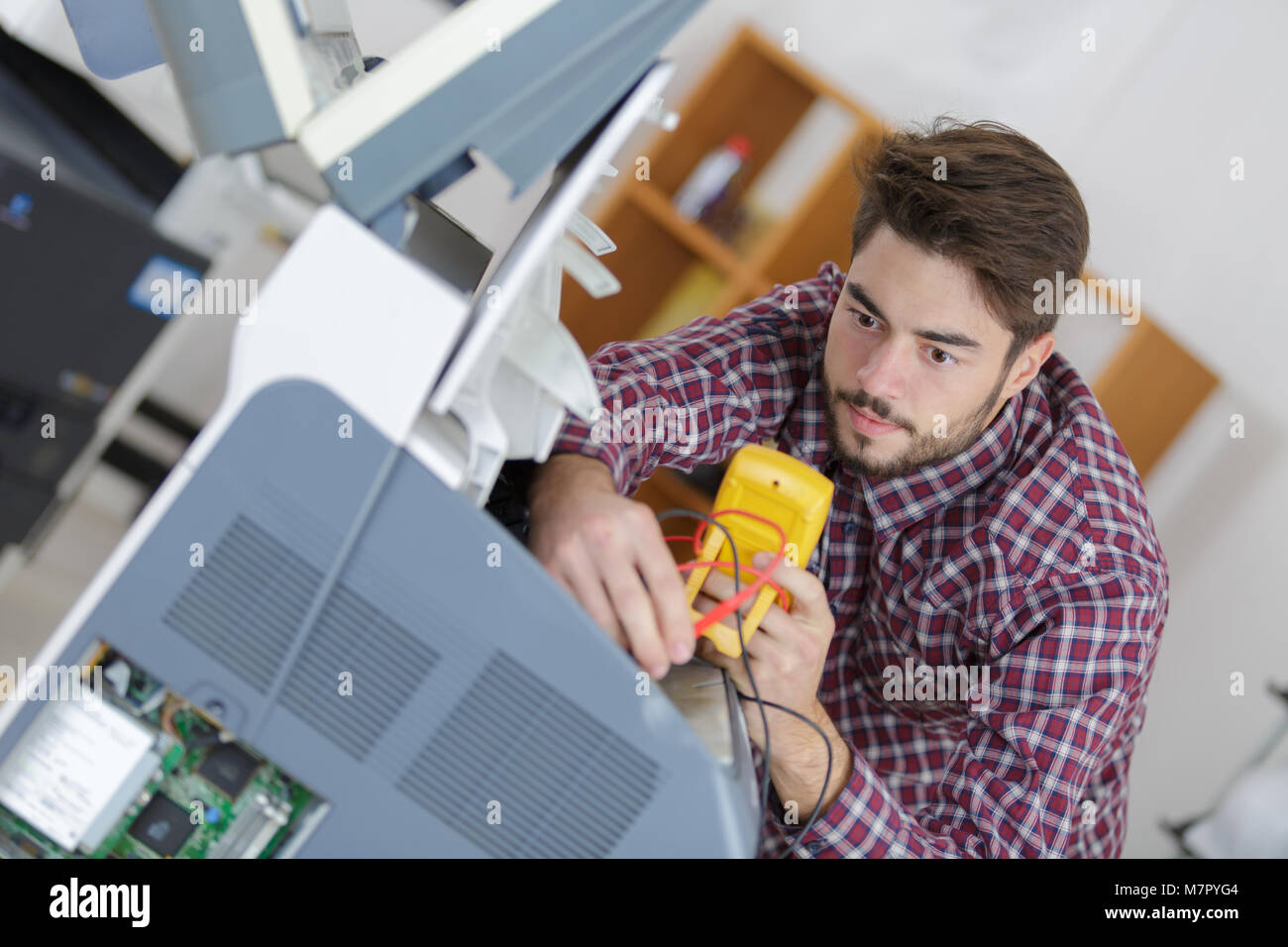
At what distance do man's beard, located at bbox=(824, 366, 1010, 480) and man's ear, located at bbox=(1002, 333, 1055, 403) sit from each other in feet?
0.10

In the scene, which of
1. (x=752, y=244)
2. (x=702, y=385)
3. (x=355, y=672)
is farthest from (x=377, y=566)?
(x=752, y=244)

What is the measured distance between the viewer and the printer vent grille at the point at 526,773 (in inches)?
26.4

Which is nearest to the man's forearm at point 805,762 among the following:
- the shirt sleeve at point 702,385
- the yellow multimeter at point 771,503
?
the yellow multimeter at point 771,503

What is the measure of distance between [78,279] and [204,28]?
0.72 metres

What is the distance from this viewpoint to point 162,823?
718 millimetres

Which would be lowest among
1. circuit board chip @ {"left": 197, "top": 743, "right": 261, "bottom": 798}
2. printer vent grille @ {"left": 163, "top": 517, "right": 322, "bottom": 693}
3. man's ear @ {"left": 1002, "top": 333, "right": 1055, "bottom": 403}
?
circuit board chip @ {"left": 197, "top": 743, "right": 261, "bottom": 798}

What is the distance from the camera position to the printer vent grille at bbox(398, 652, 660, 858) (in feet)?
2.20

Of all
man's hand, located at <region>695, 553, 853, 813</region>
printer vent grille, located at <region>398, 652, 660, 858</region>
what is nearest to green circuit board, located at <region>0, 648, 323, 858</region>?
printer vent grille, located at <region>398, 652, 660, 858</region>

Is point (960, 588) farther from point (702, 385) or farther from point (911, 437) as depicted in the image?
point (702, 385)

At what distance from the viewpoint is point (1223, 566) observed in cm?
215

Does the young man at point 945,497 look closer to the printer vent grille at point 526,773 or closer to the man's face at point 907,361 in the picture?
the man's face at point 907,361

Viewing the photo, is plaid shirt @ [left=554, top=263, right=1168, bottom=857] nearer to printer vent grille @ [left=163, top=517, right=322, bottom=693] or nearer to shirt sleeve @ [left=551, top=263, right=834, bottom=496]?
shirt sleeve @ [left=551, top=263, right=834, bottom=496]

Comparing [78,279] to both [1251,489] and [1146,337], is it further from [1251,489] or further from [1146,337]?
[1251,489]

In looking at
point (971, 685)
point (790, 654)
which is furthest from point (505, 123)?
point (971, 685)
